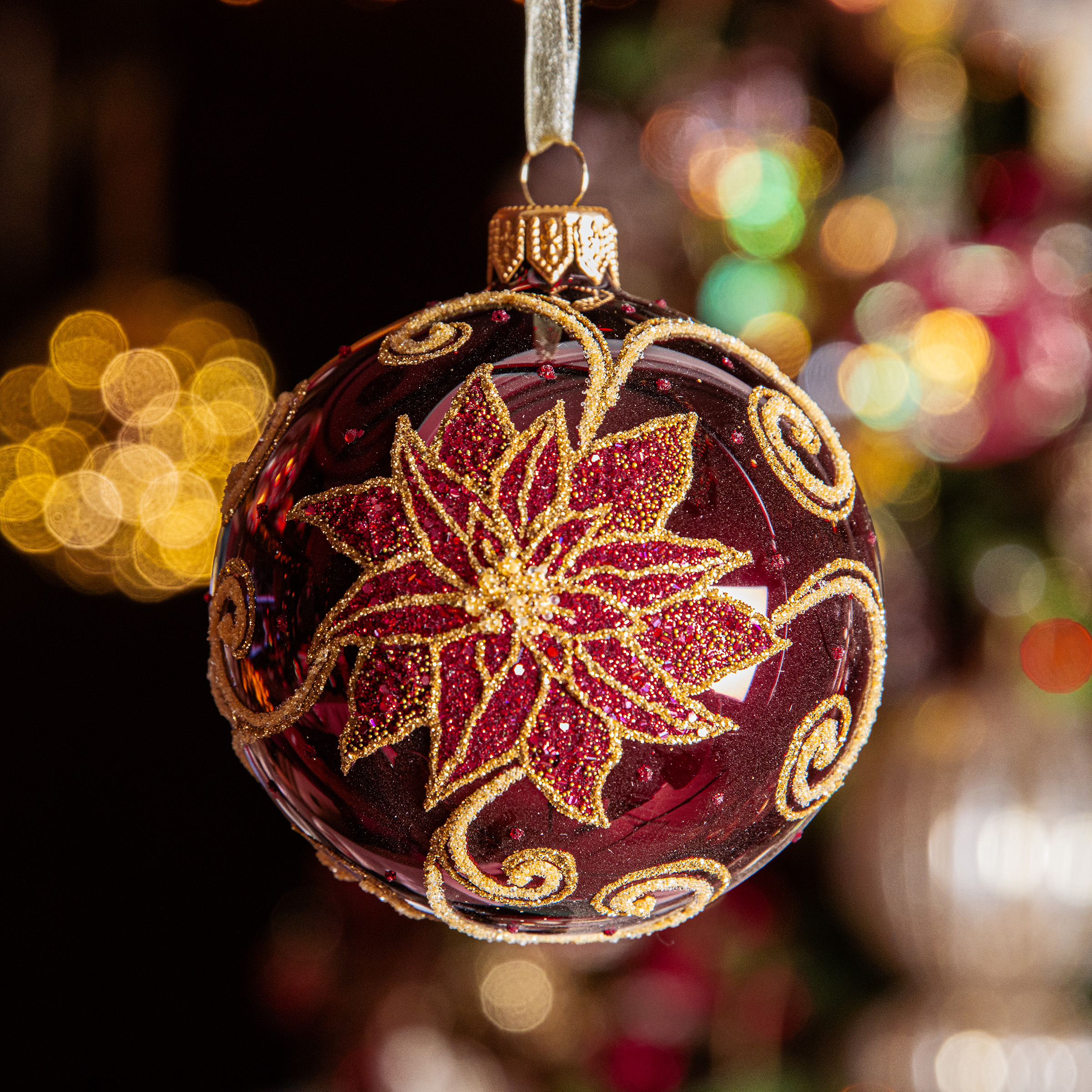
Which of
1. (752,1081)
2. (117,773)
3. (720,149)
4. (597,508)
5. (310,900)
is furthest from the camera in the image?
(117,773)

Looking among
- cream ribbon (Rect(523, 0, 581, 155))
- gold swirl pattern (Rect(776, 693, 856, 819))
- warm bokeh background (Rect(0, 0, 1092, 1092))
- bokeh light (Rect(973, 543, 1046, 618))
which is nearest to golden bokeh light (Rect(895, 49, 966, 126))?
warm bokeh background (Rect(0, 0, 1092, 1092))

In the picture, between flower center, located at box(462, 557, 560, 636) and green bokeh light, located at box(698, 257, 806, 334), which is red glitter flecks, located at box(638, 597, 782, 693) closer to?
flower center, located at box(462, 557, 560, 636)

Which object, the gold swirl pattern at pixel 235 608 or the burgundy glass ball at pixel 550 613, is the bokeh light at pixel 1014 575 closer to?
the burgundy glass ball at pixel 550 613

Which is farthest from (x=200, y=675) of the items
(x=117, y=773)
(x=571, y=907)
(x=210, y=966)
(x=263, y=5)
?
(x=571, y=907)

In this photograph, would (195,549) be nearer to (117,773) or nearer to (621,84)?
(117,773)

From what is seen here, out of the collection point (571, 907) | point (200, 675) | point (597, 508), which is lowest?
point (200, 675)

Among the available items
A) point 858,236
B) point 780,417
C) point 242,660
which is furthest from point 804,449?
point 858,236
